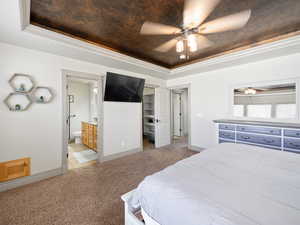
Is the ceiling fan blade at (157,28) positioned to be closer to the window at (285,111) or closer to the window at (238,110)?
the window at (238,110)

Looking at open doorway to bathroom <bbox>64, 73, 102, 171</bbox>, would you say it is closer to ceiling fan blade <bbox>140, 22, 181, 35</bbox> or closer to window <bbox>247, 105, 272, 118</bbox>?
ceiling fan blade <bbox>140, 22, 181, 35</bbox>

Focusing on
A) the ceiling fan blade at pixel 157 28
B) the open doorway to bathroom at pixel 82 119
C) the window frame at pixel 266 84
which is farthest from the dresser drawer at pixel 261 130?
the open doorway to bathroom at pixel 82 119

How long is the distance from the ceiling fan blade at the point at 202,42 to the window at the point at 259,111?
177 centimetres

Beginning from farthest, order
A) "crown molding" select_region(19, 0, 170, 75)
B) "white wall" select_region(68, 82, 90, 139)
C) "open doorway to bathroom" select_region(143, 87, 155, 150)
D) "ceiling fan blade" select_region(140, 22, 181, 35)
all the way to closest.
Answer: "open doorway to bathroom" select_region(143, 87, 155, 150)
"white wall" select_region(68, 82, 90, 139)
"ceiling fan blade" select_region(140, 22, 181, 35)
"crown molding" select_region(19, 0, 170, 75)

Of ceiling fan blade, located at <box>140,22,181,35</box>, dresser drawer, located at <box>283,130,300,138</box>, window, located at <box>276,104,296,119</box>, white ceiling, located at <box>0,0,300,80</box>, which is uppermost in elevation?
ceiling fan blade, located at <box>140,22,181,35</box>

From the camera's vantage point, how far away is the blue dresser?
2.22 meters

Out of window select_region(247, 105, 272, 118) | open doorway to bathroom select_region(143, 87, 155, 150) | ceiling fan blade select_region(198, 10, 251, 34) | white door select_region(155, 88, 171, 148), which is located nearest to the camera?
ceiling fan blade select_region(198, 10, 251, 34)

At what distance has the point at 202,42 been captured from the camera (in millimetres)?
2436

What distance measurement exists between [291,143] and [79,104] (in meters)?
6.18

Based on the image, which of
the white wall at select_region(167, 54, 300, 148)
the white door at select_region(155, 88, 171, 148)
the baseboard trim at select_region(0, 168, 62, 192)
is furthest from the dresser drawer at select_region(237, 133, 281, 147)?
the baseboard trim at select_region(0, 168, 62, 192)

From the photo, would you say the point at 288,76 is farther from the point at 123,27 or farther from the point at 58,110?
the point at 58,110

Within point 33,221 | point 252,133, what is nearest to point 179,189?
point 33,221

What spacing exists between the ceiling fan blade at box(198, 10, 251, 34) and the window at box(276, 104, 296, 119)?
197cm

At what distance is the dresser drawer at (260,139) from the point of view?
236 cm
